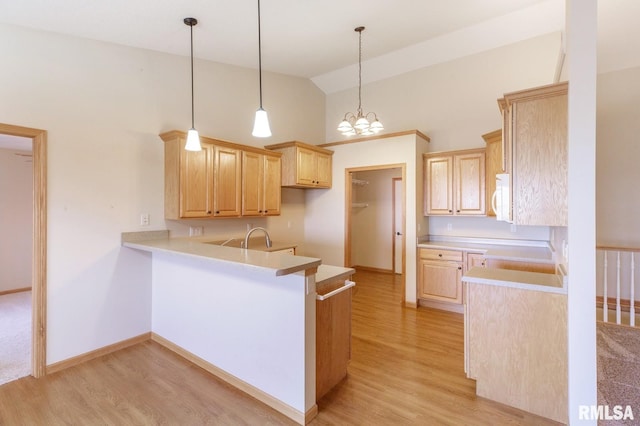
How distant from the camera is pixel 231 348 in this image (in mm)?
2457

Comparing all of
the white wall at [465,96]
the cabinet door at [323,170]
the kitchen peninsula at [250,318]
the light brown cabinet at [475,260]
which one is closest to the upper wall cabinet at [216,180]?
the kitchen peninsula at [250,318]

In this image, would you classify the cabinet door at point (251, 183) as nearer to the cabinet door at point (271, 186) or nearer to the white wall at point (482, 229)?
the cabinet door at point (271, 186)

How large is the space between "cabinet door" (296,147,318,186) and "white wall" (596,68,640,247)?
157 inches

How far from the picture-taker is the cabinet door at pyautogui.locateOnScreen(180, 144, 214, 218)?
3338 millimetres

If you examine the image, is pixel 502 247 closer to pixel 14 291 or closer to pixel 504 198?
pixel 504 198

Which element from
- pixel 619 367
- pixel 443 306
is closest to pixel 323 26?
pixel 443 306

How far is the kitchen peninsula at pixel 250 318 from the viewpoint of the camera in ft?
6.57

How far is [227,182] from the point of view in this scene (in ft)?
12.5

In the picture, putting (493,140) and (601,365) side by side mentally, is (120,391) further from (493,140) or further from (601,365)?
(493,140)

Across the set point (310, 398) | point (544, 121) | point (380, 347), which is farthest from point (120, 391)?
point (544, 121)

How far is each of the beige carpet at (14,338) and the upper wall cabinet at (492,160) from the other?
5.27 metres

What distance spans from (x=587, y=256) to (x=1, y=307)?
6.59 meters

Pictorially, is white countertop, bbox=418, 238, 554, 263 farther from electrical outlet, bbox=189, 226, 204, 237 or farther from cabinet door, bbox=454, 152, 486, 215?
electrical outlet, bbox=189, 226, 204, 237

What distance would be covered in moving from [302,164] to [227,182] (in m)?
1.30
